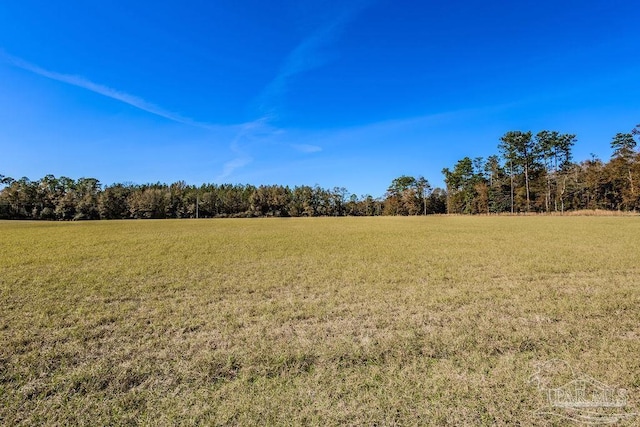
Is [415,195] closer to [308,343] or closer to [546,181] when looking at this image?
[546,181]

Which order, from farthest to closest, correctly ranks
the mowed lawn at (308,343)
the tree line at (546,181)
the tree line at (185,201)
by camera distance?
the tree line at (185,201)
the tree line at (546,181)
the mowed lawn at (308,343)

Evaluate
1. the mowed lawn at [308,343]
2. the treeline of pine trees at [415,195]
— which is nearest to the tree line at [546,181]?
the treeline of pine trees at [415,195]

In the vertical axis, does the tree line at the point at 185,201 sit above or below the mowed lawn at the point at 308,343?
above

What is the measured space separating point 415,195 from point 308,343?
3084 inches

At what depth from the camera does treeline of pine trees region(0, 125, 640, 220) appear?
48000 mm

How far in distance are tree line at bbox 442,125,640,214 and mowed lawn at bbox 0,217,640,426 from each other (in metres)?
53.5

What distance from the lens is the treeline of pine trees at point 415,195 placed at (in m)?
48.0

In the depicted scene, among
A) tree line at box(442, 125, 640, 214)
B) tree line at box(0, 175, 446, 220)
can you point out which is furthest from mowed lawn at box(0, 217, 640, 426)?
tree line at box(0, 175, 446, 220)

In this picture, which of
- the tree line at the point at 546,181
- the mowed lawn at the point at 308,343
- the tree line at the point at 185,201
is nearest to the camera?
the mowed lawn at the point at 308,343

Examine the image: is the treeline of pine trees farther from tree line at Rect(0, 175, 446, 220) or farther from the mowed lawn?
the mowed lawn

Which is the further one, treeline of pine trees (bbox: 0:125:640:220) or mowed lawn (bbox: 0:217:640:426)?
treeline of pine trees (bbox: 0:125:640:220)

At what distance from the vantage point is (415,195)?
77875mm

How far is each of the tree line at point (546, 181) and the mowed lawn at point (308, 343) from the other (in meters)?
53.5

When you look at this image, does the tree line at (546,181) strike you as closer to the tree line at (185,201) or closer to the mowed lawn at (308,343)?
the tree line at (185,201)
